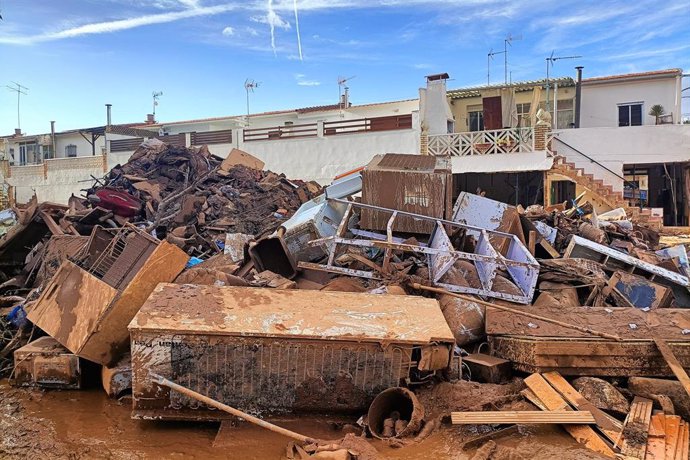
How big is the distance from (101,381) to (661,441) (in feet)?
15.8

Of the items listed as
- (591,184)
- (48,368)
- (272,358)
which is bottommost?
(48,368)

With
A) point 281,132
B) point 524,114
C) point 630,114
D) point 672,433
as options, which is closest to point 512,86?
point 524,114

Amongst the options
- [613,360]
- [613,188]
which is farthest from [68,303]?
[613,188]

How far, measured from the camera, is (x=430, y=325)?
392cm

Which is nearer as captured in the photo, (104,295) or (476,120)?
(104,295)

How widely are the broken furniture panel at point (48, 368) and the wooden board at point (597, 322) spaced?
3.94 metres

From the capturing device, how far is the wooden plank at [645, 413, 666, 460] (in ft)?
10.5

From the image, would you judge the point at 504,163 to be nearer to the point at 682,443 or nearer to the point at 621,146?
the point at 621,146

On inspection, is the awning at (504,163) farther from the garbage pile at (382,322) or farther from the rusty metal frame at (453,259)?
the rusty metal frame at (453,259)

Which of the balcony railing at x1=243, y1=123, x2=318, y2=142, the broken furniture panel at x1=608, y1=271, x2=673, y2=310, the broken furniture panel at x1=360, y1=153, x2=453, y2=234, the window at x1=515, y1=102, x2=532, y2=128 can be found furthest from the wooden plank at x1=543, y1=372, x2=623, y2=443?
the window at x1=515, y1=102, x2=532, y2=128

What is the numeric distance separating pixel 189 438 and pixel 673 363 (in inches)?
150

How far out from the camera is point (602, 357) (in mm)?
4020

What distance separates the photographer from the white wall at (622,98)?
18.1m

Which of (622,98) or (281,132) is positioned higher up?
(622,98)
